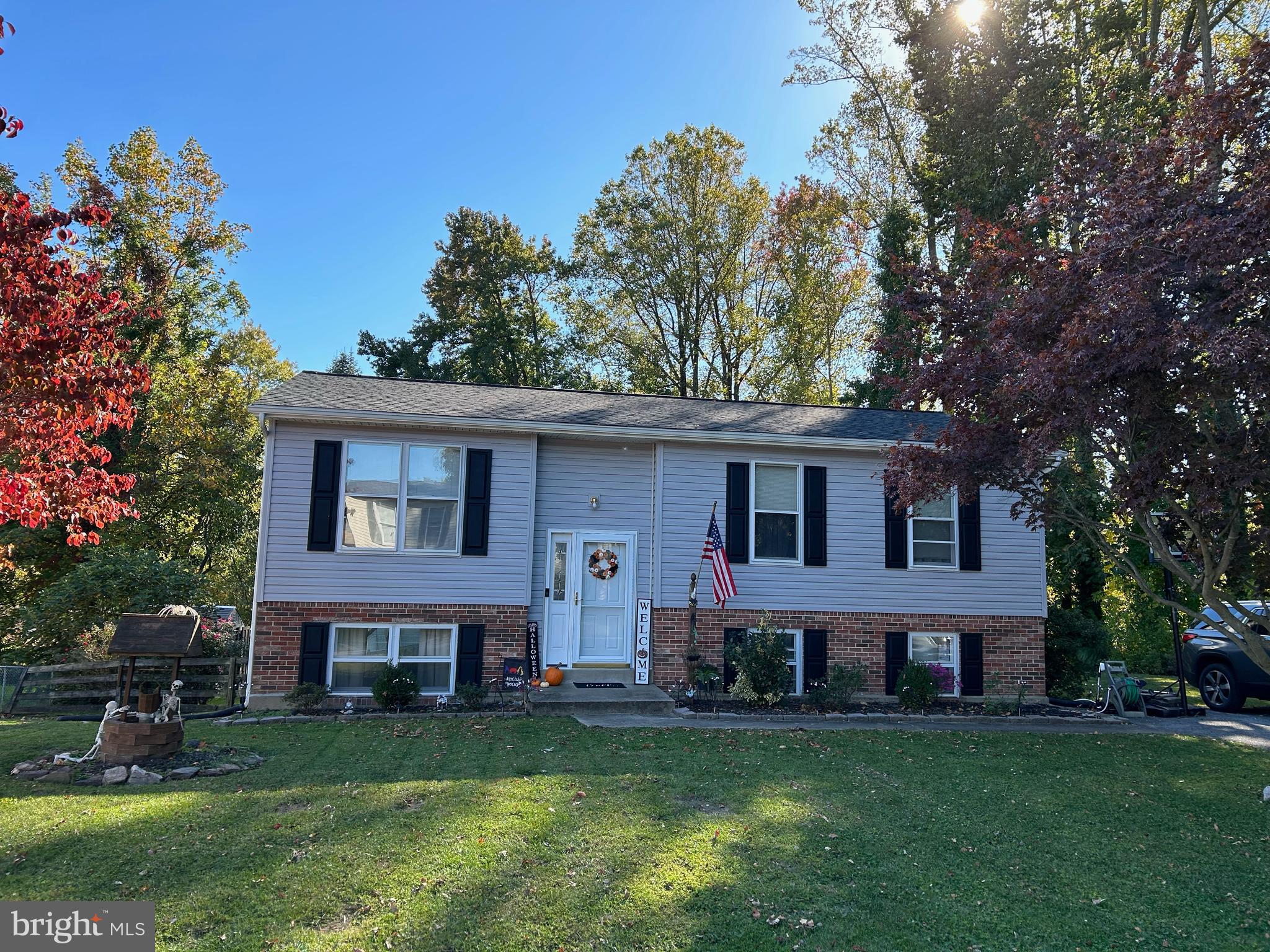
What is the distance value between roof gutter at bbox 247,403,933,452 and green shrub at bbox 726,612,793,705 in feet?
9.53

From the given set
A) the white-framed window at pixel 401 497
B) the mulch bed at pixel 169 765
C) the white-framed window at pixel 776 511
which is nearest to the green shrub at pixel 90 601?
the white-framed window at pixel 401 497

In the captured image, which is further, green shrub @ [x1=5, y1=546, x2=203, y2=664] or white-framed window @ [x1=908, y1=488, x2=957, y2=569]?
white-framed window @ [x1=908, y1=488, x2=957, y2=569]

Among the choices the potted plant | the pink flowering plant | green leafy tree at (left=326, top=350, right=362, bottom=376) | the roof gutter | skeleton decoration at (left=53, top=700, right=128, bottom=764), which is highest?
green leafy tree at (left=326, top=350, right=362, bottom=376)

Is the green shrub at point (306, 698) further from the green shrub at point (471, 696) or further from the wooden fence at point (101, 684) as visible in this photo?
the green shrub at point (471, 696)

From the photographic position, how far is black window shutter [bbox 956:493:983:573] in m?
12.3

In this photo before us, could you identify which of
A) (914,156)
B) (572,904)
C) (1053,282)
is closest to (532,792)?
(572,904)

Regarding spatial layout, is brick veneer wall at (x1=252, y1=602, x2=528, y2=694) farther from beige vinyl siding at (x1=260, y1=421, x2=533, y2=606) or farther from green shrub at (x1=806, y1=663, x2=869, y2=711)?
green shrub at (x1=806, y1=663, x2=869, y2=711)

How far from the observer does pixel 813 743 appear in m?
8.53

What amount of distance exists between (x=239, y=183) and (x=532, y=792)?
21498 mm

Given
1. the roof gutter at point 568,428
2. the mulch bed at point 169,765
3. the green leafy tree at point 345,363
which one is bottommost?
the mulch bed at point 169,765

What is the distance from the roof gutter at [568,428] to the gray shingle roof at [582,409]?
40mm

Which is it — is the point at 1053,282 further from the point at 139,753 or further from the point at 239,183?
the point at 239,183

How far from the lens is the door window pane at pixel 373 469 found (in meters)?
10.7

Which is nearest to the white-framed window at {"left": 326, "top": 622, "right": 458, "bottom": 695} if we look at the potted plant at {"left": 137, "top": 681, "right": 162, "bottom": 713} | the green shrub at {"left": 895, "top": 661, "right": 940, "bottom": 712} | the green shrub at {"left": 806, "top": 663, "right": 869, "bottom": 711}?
the potted plant at {"left": 137, "top": 681, "right": 162, "bottom": 713}
